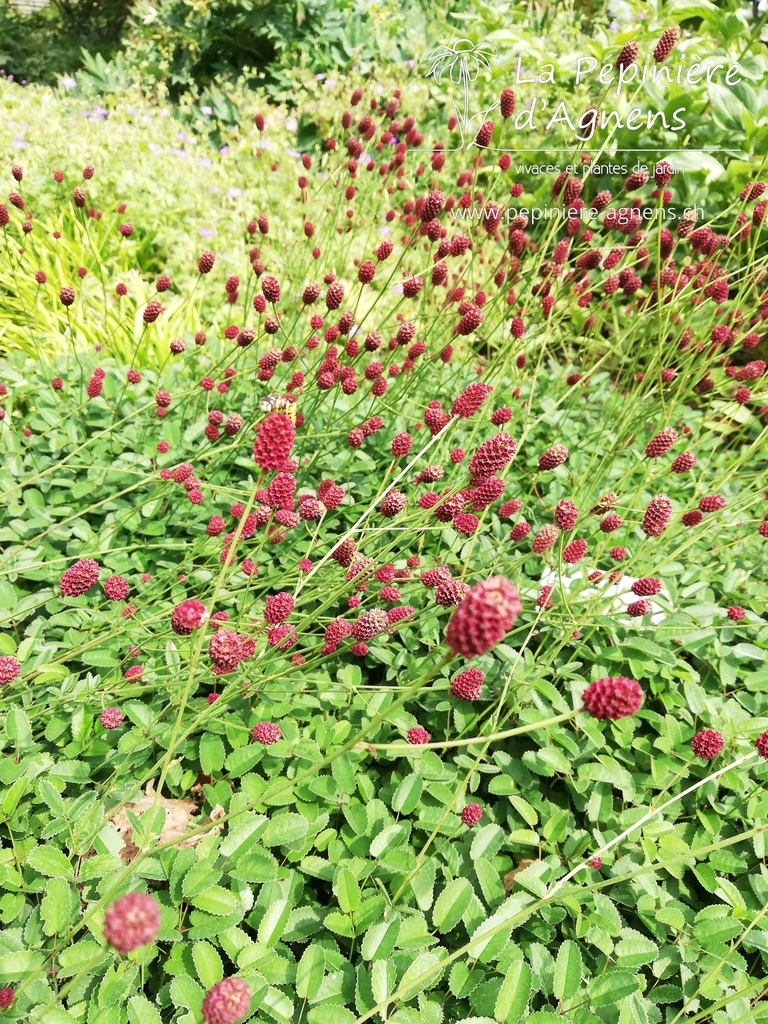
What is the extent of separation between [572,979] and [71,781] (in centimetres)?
110

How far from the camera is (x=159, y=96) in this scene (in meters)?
6.61

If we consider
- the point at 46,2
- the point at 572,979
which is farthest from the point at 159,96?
the point at 46,2

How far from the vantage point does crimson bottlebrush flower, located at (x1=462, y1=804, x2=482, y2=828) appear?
1.40 metres

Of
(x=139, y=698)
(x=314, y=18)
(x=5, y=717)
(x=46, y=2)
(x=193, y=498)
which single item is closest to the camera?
(x=5, y=717)

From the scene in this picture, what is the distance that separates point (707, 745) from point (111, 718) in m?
1.40

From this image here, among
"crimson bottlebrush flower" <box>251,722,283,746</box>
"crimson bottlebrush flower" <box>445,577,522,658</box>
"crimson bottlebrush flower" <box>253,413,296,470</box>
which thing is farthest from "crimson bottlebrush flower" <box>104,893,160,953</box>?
"crimson bottlebrush flower" <box>251,722,283,746</box>

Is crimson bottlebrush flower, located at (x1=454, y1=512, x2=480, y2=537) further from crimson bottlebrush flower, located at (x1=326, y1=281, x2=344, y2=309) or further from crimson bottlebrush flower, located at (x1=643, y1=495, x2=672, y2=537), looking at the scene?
crimson bottlebrush flower, located at (x1=326, y1=281, x2=344, y2=309)

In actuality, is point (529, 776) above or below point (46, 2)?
below

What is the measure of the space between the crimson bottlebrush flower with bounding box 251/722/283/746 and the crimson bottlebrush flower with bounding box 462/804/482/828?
0.45 meters

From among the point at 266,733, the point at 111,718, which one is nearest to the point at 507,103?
the point at 266,733

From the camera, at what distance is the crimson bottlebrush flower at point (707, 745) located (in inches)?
59.4

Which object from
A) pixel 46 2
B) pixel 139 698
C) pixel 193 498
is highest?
pixel 46 2

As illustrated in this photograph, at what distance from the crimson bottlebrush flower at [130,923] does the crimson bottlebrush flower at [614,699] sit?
605 mm

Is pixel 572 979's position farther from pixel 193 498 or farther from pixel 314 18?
pixel 314 18
